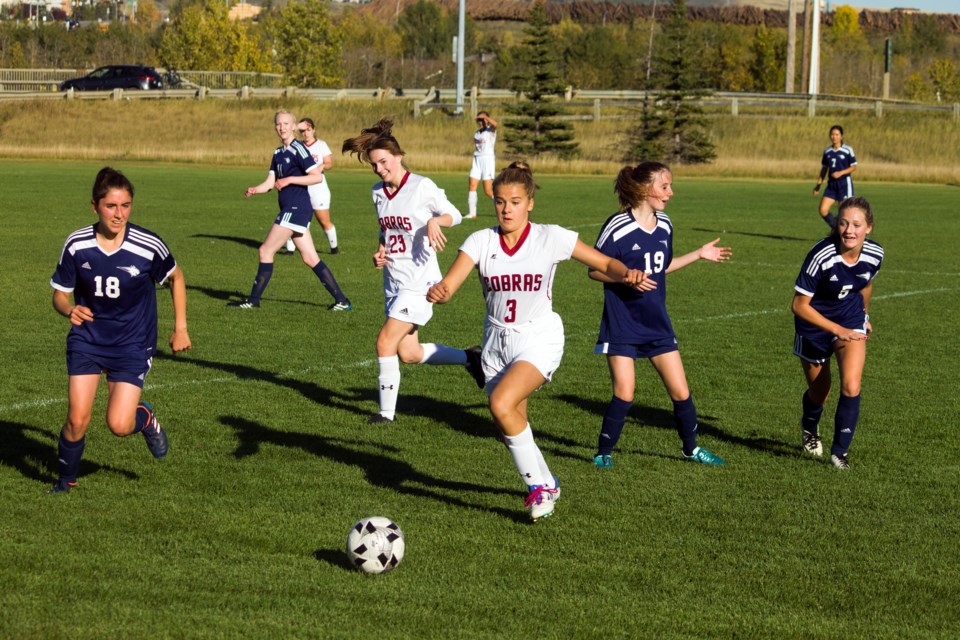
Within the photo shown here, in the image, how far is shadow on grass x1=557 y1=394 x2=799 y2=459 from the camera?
27.2ft

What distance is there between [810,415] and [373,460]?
118 inches

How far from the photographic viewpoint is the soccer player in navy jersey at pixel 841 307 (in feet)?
24.7

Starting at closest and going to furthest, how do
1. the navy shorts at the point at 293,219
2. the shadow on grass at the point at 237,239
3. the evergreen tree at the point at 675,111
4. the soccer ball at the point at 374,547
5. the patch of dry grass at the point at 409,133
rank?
the soccer ball at the point at 374,547, the navy shorts at the point at 293,219, the shadow on grass at the point at 237,239, the patch of dry grass at the point at 409,133, the evergreen tree at the point at 675,111

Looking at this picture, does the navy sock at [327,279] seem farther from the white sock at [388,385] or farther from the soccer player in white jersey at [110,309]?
the soccer player in white jersey at [110,309]

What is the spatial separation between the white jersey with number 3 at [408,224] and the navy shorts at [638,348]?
6.10 feet

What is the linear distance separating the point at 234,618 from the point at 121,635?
465mm

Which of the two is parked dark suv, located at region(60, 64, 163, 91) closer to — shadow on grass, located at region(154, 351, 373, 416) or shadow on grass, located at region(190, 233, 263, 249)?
shadow on grass, located at region(190, 233, 263, 249)

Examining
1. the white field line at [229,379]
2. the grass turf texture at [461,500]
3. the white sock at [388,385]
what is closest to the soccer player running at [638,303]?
the grass turf texture at [461,500]

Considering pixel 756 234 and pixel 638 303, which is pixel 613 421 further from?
pixel 756 234

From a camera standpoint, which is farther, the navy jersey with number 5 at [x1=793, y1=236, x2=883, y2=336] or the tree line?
the tree line

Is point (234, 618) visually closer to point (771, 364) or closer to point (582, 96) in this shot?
point (771, 364)

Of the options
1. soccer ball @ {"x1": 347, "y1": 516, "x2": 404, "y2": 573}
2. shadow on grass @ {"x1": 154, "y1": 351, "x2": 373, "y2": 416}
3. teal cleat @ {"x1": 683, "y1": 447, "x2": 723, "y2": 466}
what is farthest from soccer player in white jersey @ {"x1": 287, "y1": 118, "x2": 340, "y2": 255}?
soccer ball @ {"x1": 347, "y1": 516, "x2": 404, "y2": 573}

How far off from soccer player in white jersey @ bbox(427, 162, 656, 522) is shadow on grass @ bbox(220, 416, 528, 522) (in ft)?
1.46

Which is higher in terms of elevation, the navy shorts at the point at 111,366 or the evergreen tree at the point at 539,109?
the evergreen tree at the point at 539,109
